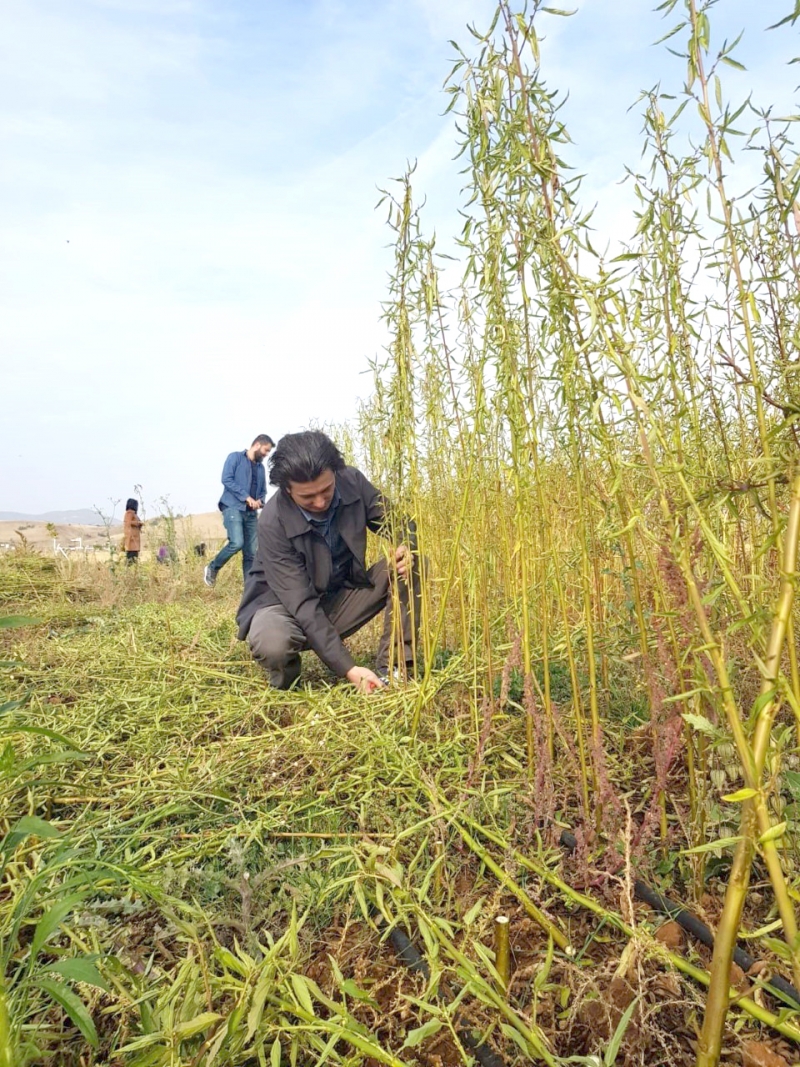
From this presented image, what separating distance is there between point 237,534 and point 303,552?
3.21 m

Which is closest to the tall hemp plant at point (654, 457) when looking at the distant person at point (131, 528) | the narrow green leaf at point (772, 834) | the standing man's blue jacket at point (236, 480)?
the narrow green leaf at point (772, 834)

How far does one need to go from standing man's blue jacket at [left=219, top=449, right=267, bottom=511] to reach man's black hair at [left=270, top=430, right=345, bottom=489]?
10.5ft

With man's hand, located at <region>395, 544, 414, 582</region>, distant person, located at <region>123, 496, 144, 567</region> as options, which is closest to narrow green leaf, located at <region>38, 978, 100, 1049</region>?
man's hand, located at <region>395, 544, 414, 582</region>

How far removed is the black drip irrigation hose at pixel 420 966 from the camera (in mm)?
879

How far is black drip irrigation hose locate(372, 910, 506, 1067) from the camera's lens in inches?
34.6

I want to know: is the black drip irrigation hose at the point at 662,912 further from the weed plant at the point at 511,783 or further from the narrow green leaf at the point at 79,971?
the narrow green leaf at the point at 79,971

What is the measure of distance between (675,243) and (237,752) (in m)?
1.80

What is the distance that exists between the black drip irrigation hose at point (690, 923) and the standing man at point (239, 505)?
489 cm

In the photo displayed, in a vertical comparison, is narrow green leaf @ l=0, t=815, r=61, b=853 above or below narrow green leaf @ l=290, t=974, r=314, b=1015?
above

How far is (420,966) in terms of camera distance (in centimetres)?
105

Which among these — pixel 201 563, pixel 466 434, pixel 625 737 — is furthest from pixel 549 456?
pixel 201 563

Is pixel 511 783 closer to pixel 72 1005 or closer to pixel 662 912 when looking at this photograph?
pixel 662 912

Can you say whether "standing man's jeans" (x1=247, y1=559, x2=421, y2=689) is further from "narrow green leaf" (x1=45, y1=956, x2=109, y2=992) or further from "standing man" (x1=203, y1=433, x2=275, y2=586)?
"standing man" (x1=203, y1=433, x2=275, y2=586)

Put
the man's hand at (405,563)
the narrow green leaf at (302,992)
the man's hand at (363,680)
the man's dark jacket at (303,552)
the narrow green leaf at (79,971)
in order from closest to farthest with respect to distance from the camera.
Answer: the narrow green leaf at (79,971) → the narrow green leaf at (302,992) → the man's hand at (405,563) → the man's hand at (363,680) → the man's dark jacket at (303,552)
